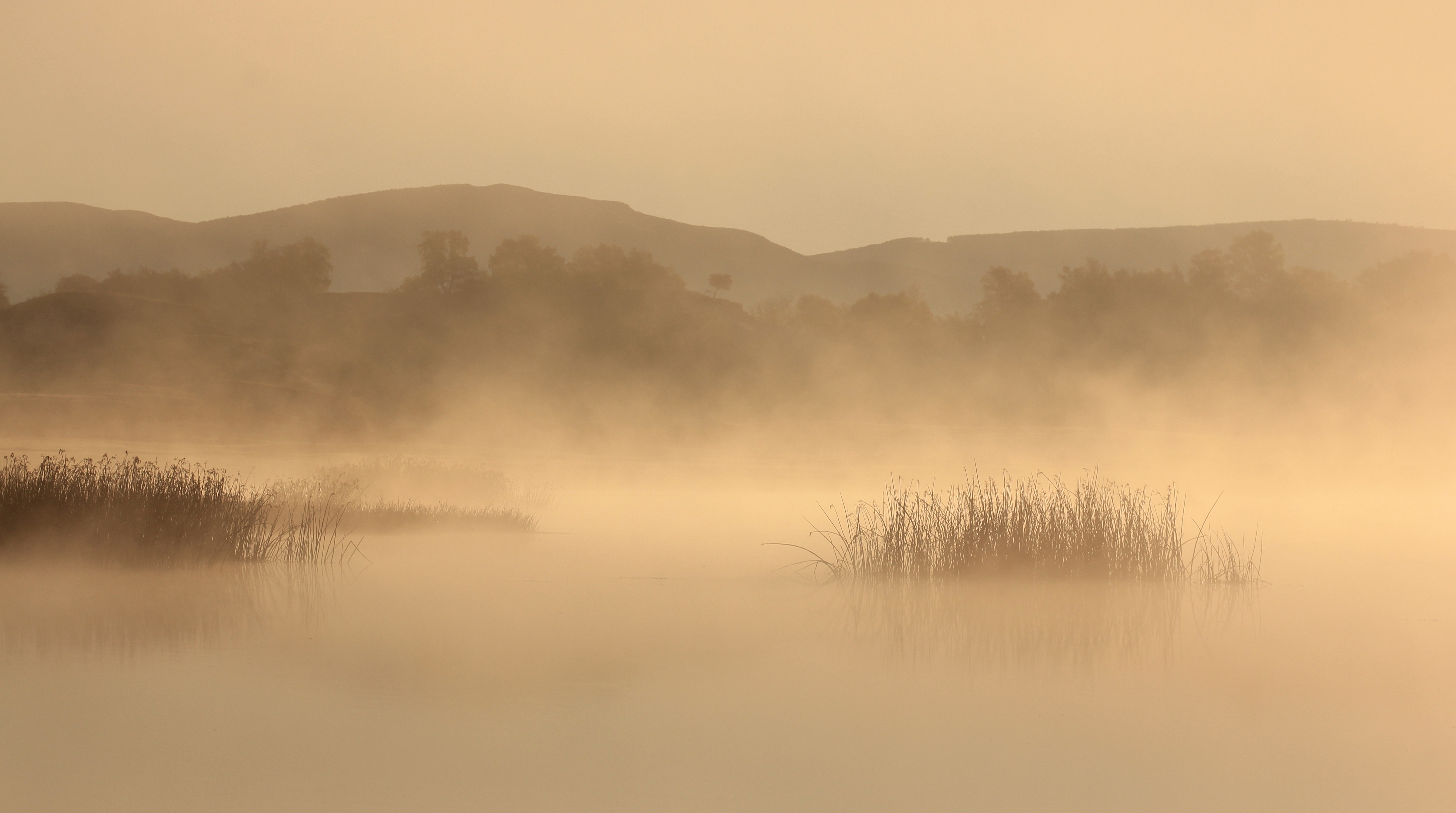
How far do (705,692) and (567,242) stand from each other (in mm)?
94595

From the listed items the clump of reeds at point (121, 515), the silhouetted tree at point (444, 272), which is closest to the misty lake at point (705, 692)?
the clump of reeds at point (121, 515)

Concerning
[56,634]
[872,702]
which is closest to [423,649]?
[56,634]

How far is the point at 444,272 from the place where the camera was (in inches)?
2783

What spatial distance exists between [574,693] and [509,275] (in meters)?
65.3

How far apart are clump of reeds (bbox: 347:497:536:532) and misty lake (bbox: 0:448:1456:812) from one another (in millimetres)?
3544

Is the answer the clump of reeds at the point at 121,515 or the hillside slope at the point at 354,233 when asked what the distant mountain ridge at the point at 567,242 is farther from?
the clump of reeds at the point at 121,515

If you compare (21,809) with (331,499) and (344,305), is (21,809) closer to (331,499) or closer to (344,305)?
(331,499)

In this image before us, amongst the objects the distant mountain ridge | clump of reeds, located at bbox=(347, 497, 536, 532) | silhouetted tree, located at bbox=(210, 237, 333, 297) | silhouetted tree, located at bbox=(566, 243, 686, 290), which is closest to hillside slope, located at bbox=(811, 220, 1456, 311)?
the distant mountain ridge

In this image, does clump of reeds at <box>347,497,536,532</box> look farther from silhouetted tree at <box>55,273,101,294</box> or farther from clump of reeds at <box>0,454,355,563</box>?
silhouetted tree at <box>55,273,101,294</box>

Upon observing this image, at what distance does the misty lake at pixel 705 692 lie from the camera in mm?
4555

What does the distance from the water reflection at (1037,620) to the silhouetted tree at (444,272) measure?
208ft

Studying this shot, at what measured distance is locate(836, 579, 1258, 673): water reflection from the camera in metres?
7.25

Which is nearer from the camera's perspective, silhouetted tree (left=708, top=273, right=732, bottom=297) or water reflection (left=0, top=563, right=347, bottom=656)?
water reflection (left=0, top=563, right=347, bottom=656)

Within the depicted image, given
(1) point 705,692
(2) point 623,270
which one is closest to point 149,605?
(1) point 705,692
